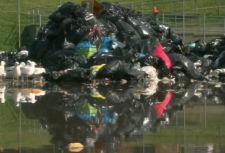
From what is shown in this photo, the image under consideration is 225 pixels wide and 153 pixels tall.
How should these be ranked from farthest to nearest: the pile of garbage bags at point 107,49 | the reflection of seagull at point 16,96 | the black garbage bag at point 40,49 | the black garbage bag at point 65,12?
the black garbage bag at point 40,49 → the black garbage bag at point 65,12 → the pile of garbage bags at point 107,49 → the reflection of seagull at point 16,96

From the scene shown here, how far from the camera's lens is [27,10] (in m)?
43.0

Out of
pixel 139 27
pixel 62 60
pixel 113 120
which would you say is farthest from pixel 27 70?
pixel 113 120

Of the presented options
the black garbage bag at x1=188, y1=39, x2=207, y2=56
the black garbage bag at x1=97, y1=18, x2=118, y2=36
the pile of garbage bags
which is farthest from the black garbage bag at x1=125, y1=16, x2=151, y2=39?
the black garbage bag at x1=188, y1=39, x2=207, y2=56

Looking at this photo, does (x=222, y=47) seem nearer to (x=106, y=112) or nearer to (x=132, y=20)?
(x=132, y=20)

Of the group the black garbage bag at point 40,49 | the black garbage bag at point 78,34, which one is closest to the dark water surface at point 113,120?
the black garbage bag at point 78,34

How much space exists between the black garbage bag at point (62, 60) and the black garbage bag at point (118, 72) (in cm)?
101

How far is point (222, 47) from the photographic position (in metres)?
25.6

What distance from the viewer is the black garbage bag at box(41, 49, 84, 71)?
63.9ft

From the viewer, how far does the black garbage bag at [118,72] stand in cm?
1878

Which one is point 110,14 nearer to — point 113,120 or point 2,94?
point 2,94

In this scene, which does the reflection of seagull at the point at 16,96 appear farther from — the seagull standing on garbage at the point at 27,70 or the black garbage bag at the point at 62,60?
the black garbage bag at the point at 62,60

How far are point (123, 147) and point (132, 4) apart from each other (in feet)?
106

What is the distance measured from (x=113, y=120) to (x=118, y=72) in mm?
8621

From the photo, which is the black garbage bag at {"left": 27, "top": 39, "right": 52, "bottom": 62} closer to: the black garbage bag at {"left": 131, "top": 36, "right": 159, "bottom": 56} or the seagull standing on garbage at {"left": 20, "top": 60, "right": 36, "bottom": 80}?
the black garbage bag at {"left": 131, "top": 36, "right": 159, "bottom": 56}
